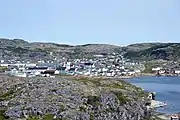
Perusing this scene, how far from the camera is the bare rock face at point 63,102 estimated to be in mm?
73938

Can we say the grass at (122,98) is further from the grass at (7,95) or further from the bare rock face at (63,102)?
the grass at (7,95)

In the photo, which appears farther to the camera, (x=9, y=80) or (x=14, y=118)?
(x=9, y=80)

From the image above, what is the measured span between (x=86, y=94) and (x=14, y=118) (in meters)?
19.7

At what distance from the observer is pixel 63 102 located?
261ft

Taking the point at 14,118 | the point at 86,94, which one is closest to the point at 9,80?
the point at 86,94

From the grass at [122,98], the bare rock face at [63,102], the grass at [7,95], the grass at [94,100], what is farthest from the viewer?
the grass at [122,98]

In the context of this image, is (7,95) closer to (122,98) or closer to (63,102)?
(63,102)

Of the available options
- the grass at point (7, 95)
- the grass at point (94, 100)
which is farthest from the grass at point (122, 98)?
the grass at point (7, 95)

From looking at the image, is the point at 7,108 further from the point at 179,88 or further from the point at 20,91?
the point at 179,88

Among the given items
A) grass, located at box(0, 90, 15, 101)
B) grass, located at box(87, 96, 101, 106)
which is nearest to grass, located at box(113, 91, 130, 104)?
grass, located at box(87, 96, 101, 106)

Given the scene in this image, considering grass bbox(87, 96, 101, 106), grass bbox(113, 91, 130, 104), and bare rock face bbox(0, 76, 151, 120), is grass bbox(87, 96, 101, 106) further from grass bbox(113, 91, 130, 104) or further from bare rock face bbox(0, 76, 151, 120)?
grass bbox(113, 91, 130, 104)

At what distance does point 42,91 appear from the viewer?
277 ft

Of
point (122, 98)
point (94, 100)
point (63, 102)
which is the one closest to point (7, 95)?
point (63, 102)

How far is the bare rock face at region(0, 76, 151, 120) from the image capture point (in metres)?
73.9
